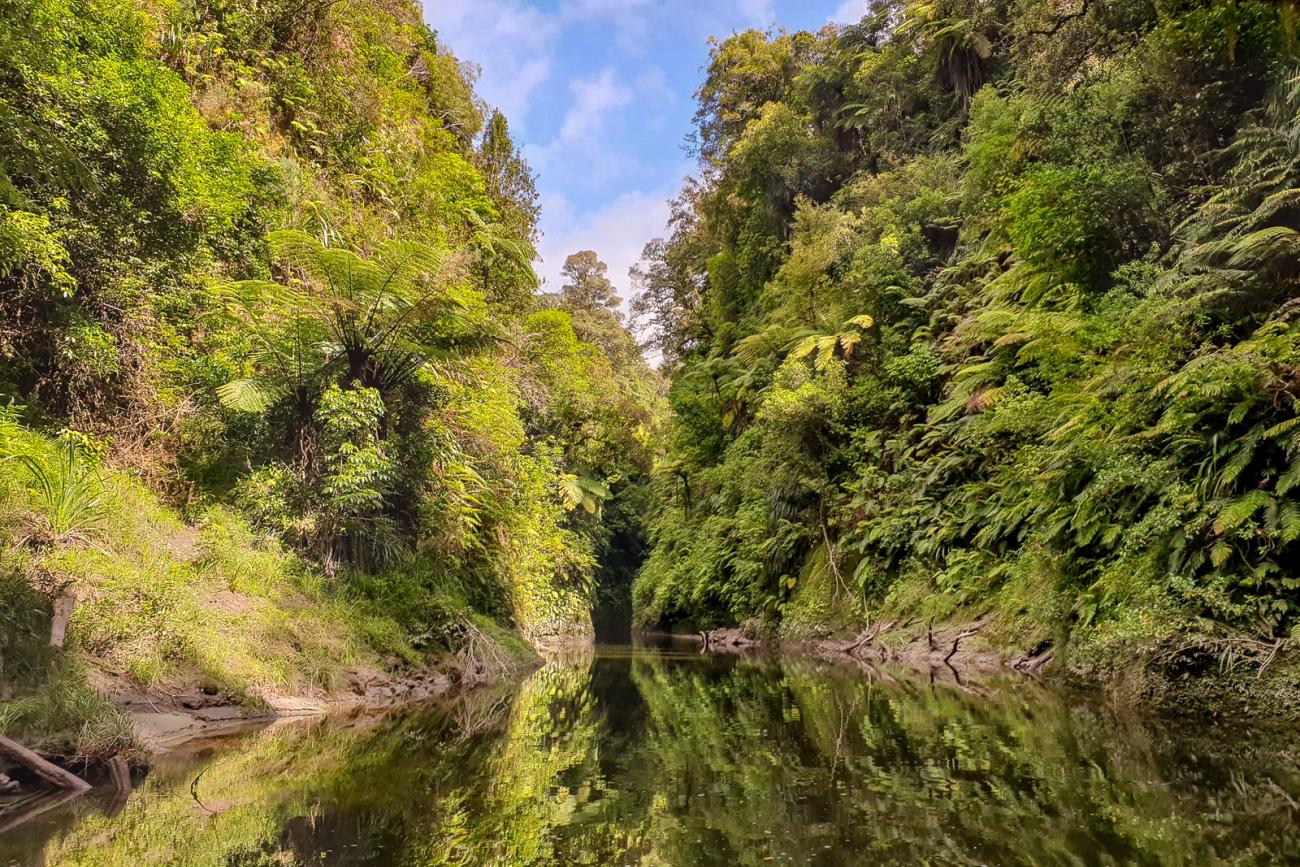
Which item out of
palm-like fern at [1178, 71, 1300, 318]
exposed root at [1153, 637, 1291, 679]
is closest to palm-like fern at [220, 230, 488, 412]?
exposed root at [1153, 637, 1291, 679]

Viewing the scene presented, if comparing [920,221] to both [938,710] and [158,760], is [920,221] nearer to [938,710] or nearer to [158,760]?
[938,710]

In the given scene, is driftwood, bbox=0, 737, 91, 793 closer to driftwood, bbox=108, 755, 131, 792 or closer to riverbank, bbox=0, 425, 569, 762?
driftwood, bbox=108, 755, 131, 792

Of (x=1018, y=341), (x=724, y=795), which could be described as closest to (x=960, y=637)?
(x=1018, y=341)

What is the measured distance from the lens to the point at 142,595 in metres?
6.63

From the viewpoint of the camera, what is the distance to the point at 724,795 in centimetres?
398

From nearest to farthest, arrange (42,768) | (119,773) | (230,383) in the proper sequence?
(42,768) < (119,773) < (230,383)

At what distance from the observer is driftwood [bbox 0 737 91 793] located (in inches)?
164

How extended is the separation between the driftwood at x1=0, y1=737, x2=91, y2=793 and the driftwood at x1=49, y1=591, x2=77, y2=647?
154 centimetres

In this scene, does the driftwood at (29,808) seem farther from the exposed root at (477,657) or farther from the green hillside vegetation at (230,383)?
the exposed root at (477,657)

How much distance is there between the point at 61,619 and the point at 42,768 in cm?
195

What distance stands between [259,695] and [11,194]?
529 centimetres

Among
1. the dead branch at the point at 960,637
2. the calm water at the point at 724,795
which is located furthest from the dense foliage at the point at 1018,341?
the calm water at the point at 724,795

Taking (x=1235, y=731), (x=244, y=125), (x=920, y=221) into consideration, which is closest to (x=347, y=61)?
(x=244, y=125)

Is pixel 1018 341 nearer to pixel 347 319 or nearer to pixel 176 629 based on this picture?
pixel 347 319
